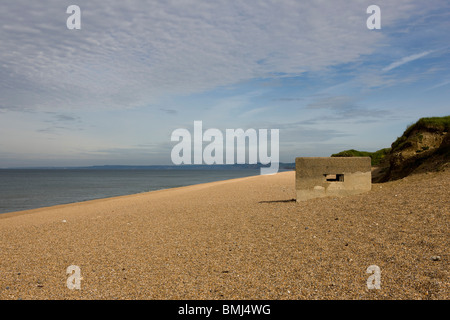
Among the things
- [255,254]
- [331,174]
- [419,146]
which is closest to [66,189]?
[331,174]

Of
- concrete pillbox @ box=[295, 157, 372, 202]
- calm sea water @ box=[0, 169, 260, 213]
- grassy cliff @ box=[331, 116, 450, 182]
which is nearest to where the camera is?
concrete pillbox @ box=[295, 157, 372, 202]

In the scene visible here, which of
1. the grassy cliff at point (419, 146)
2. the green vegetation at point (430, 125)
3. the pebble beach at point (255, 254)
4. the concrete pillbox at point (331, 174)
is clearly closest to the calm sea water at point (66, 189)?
the pebble beach at point (255, 254)

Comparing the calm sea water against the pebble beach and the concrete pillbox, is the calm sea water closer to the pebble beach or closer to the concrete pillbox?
the pebble beach

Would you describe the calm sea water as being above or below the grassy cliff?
below

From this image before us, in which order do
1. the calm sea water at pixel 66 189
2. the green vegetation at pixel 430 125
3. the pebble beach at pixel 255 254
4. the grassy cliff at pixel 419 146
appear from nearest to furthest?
the pebble beach at pixel 255 254
the grassy cliff at pixel 419 146
the green vegetation at pixel 430 125
the calm sea water at pixel 66 189

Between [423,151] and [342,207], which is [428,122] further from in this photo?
[342,207]

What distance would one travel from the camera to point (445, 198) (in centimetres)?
941

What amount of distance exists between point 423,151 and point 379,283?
14.6 meters

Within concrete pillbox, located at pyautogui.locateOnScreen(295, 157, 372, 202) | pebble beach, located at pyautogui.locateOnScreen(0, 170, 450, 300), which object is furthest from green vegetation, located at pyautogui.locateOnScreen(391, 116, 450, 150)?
pebble beach, located at pyautogui.locateOnScreen(0, 170, 450, 300)

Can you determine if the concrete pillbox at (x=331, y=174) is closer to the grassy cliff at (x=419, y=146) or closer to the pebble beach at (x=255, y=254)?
the pebble beach at (x=255, y=254)

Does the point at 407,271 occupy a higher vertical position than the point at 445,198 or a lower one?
lower

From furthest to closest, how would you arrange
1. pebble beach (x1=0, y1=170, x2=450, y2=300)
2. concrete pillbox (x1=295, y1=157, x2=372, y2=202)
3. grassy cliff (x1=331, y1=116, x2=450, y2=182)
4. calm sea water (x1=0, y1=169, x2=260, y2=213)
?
1. calm sea water (x1=0, y1=169, x2=260, y2=213)
2. grassy cliff (x1=331, y1=116, x2=450, y2=182)
3. concrete pillbox (x1=295, y1=157, x2=372, y2=202)
4. pebble beach (x1=0, y1=170, x2=450, y2=300)

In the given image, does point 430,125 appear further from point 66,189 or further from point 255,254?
point 66,189
